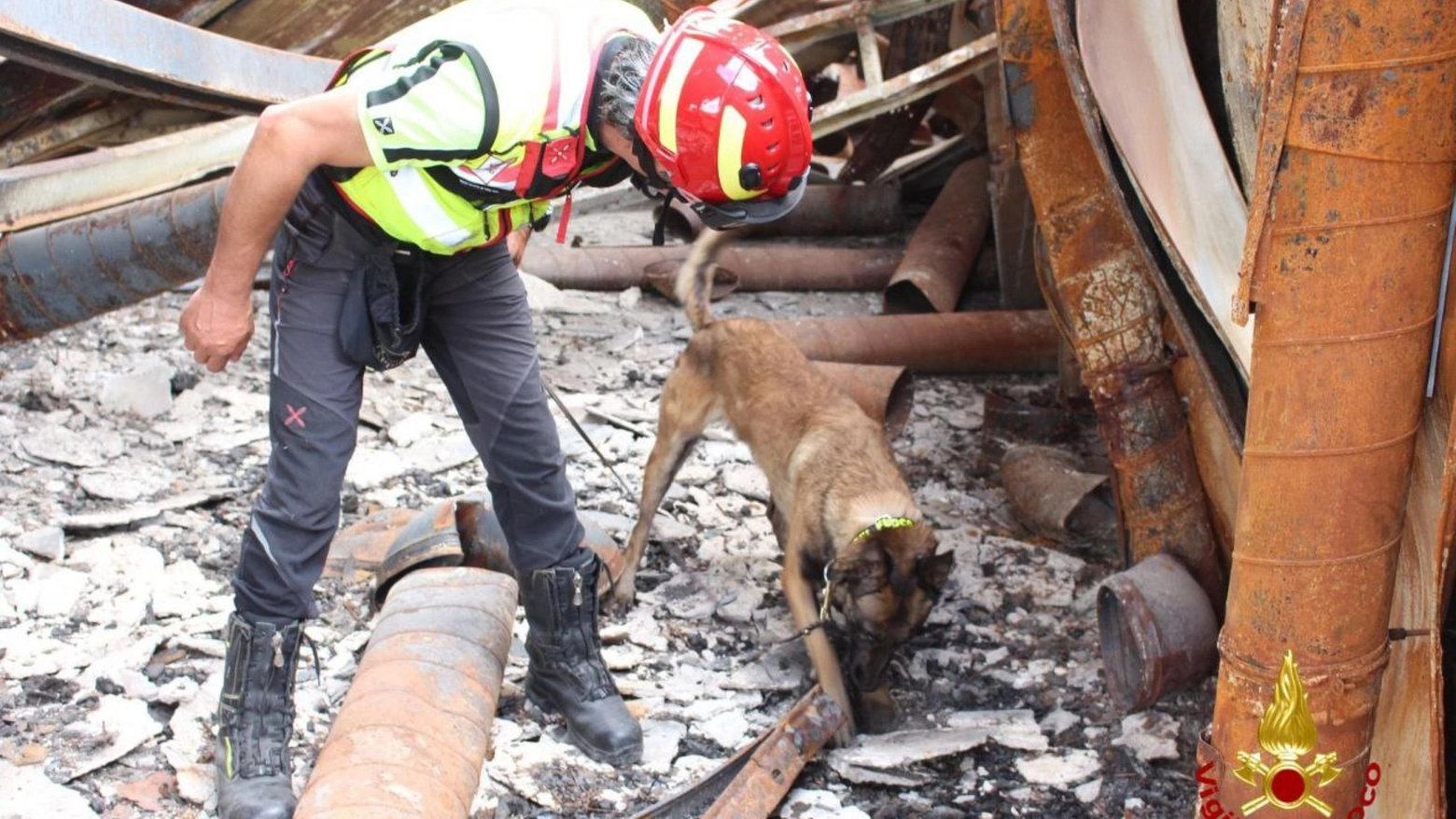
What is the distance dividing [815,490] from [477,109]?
8.67 feet

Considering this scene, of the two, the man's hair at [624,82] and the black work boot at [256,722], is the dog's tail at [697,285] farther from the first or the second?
the man's hair at [624,82]

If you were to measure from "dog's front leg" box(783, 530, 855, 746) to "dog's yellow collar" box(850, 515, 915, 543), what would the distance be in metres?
0.24

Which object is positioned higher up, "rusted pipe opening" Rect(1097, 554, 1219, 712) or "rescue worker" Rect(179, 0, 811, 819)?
"rescue worker" Rect(179, 0, 811, 819)

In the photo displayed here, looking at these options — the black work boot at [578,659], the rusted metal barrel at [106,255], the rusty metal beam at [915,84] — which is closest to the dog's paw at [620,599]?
the black work boot at [578,659]

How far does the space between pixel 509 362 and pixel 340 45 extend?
3626mm

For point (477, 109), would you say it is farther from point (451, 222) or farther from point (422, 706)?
point (422, 706)

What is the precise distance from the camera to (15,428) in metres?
6.71

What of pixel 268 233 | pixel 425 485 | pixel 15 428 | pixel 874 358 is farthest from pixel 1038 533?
pixel 15 428

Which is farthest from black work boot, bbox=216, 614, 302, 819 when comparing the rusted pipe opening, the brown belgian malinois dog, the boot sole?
the rusted pipe opening

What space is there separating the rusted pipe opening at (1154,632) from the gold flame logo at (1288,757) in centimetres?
165

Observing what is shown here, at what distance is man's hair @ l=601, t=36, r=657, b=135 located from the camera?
3441 millimetres

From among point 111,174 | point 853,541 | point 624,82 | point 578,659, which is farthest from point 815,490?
point 111,174

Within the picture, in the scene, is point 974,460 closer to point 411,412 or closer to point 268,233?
point 411,412

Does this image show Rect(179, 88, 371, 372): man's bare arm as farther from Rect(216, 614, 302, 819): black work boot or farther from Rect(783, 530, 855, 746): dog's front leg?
Rect(783, 530, 855, 746): dog's front leg
